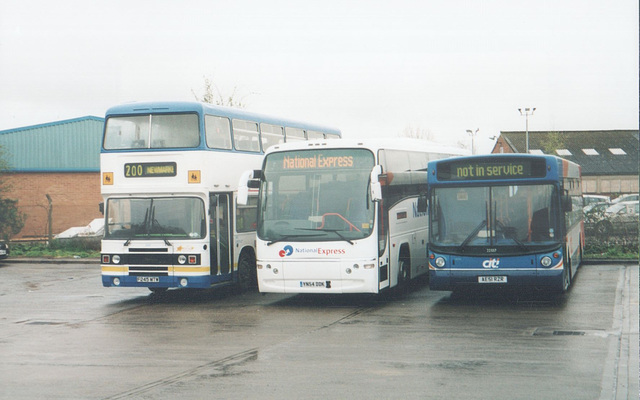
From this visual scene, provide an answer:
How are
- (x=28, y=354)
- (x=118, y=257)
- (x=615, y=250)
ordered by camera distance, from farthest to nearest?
(x=615, y=250), (x=118, y=257), (x=28, y=354)

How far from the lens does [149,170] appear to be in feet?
55.5

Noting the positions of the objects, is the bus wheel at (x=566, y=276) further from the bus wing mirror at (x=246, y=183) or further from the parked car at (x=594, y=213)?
the parked car at (x=594, y=213)

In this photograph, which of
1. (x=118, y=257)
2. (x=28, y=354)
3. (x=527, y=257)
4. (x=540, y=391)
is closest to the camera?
(x=540, y=391)

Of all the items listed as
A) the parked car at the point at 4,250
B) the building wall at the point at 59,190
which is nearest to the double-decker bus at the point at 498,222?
the parked car at the point at 4,250

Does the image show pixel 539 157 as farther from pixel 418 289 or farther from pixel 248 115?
pixel 248 115

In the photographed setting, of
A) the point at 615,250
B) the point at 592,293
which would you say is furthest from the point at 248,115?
the point at 615,250

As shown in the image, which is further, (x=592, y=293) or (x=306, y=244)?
(x=592, y=293)

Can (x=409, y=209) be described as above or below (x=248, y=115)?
below

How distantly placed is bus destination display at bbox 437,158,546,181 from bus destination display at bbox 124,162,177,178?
5.39 metres

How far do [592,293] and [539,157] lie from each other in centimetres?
392

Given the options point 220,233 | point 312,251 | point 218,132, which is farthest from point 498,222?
point 218,132

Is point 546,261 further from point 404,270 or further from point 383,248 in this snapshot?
point 404,270

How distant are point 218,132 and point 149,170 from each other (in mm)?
1673

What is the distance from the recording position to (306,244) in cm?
1555
